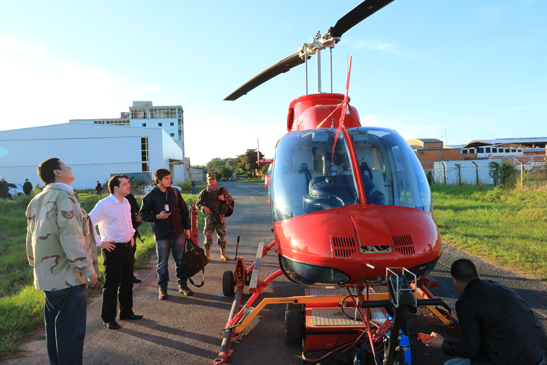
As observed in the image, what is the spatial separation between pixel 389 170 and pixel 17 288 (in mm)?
6603

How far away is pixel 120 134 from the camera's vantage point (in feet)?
128

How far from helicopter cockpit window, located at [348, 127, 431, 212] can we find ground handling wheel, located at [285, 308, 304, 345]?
1457 mm

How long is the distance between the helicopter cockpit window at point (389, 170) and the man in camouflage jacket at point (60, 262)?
2700 mm

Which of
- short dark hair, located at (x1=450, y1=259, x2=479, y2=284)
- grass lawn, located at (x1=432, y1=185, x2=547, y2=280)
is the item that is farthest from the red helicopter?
grass lawn, located at (x1=432, y1=185, x2=547, y2=280)

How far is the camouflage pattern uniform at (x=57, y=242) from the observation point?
2965 millimetres

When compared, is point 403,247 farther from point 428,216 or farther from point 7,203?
point 7,203

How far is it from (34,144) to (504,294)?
152 feet

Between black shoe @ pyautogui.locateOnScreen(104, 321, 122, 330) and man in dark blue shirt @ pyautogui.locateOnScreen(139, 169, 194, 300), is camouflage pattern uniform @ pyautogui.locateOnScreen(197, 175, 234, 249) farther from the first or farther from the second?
black shoe @ pyautogui.locateOnScreen(104, 321, 122, 330)

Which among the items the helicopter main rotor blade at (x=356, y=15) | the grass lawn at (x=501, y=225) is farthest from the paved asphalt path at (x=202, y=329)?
the helicopter main rotor blade at (x=356, y=15)

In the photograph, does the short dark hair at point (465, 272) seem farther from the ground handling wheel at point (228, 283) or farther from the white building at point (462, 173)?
the white building at point (462, 173)

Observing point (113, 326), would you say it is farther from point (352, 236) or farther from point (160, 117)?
point (160, 117)

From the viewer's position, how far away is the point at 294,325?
3693mm

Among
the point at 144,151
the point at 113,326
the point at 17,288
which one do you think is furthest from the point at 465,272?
the point at 144,151

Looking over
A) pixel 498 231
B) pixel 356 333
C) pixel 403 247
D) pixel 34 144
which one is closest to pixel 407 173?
pixel 403 247
